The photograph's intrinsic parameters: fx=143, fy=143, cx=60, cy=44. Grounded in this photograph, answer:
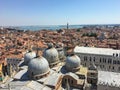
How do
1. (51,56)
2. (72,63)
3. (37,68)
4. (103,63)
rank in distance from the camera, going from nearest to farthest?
(37,68)
(72,63)
(51,56)
(103,63)

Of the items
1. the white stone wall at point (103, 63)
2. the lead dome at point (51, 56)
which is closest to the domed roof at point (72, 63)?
the lead dome at point (51, 56)

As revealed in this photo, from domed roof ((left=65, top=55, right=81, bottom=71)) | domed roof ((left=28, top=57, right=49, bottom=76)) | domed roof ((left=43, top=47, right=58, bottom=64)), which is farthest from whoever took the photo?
domed roof ((left=43, top=47, right=58, bottom=64))

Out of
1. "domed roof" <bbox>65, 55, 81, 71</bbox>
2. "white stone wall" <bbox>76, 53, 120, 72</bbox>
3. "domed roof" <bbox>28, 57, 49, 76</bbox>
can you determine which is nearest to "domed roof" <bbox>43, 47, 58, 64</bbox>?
"domed roof" <bbox>65, 55, 81, 71</bbox>

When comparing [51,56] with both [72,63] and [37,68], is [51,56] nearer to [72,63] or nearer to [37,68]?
[72,63]

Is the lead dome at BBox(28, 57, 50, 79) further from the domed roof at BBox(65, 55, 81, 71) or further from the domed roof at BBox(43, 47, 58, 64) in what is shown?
the domed roof at BBox(65, 55, 81, 71)

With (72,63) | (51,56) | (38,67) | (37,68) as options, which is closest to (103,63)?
(72,63)

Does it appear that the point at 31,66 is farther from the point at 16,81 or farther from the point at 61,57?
the point at 61,57

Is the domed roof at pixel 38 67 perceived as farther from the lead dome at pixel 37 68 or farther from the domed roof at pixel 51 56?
the domed roof at pixel 51 56

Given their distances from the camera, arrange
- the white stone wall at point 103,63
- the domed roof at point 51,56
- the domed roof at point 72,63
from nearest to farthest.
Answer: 1. the domed roof at point 72,63
2. the domed roof at point 51,56
3. the white stone wall at point 103,63

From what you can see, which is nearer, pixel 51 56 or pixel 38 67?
pixel 38 67

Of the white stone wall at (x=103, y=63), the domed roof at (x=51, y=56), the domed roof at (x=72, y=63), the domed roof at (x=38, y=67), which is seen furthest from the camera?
the white stone wall at (x=103, y=63)

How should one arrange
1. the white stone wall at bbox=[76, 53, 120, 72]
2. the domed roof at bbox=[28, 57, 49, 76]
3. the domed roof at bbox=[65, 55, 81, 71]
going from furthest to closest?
the white stone wall at bbox=[76, 53, 120, 72], the domed roof at bbox=[65, 55, 81, 71], the domed roof at bbox=[28, 57, 49, 76]
